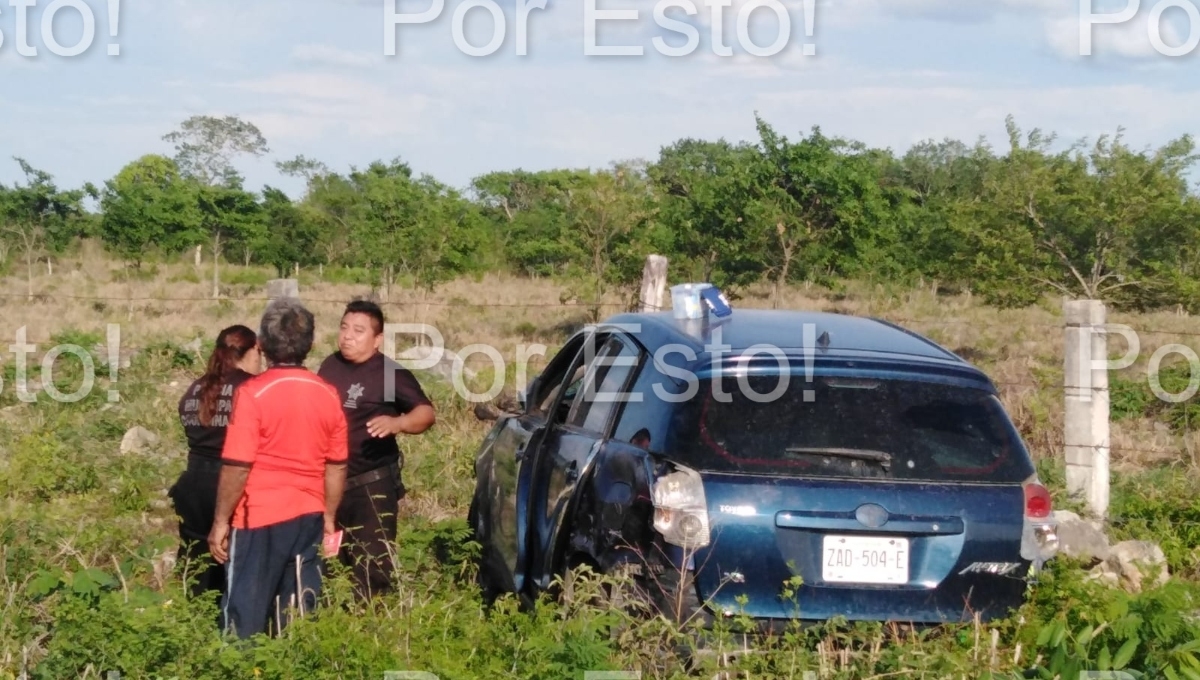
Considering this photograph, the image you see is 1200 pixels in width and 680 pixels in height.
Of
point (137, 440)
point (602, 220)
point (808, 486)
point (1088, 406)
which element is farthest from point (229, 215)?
point (808, 486)

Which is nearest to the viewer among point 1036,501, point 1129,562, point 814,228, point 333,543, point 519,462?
point 1036,501

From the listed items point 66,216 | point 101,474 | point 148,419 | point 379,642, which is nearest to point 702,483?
point 379,642

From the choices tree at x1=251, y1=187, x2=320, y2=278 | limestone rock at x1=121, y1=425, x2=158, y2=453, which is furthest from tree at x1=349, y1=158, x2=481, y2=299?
tree at x1=251, y1=187, x2=320, y2=278

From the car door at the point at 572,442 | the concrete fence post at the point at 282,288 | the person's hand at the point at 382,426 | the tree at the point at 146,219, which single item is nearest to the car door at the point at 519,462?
the car door at the point at 572,442

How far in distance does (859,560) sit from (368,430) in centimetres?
253

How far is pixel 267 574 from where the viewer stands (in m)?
5.19

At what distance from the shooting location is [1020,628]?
4469 millimetres

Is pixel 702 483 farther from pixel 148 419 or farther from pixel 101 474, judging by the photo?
pixel 148 419

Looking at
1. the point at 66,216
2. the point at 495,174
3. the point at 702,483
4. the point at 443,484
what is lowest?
the point at 443,484

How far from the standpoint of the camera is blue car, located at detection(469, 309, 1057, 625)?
420cm

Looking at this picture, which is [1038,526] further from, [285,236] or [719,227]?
[285,236]

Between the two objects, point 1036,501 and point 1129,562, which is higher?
point 1036,501

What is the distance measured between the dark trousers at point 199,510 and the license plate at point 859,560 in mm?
2943

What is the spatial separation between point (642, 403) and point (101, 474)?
5743mm
